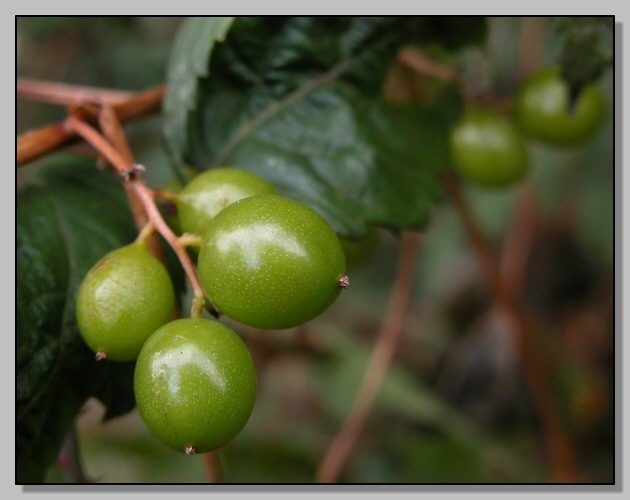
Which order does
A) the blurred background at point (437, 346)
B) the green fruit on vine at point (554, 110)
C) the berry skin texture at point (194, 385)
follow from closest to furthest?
1. the berry skin texture at point (194, 385)
2. the green fruit on vine at point (554, 110)
3. the blurred background at point (437, 346)

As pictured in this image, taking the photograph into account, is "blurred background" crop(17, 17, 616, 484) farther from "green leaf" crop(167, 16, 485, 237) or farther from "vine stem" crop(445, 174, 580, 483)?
"green leaf" crop(167, 16, 485, 237)

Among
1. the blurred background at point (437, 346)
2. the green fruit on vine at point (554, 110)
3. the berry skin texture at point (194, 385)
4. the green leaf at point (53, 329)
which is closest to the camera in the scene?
the berry skin texture at point (194, 385)

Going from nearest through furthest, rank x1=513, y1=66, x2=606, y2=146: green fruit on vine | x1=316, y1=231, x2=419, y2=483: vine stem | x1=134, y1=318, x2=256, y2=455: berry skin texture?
1. x1=134, y1=318, x2=256, y2=455: berry skin texture
2. x1=513, y1=66, x2=606, y2=146: green fruit on vine
3. x1=316, y1=231, x2=419, y2=483: vine stem

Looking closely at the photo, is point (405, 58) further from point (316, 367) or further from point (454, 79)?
point (316, 367)

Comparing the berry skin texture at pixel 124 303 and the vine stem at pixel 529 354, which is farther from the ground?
the berry skin texture at pixel 124 303

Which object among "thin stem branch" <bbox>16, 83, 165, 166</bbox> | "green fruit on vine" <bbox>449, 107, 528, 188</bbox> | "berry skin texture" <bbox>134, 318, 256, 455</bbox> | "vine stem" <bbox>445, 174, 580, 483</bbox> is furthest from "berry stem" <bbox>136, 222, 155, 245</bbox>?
"vine stem" <bbox>445, 174, 580, 483</bbox>

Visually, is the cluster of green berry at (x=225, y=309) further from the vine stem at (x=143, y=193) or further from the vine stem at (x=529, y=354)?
the vine stem at (x=529, y=354)

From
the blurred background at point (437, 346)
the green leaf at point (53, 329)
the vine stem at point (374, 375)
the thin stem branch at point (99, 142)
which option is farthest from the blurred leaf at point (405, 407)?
the thin stem branch at point (99, 142)
